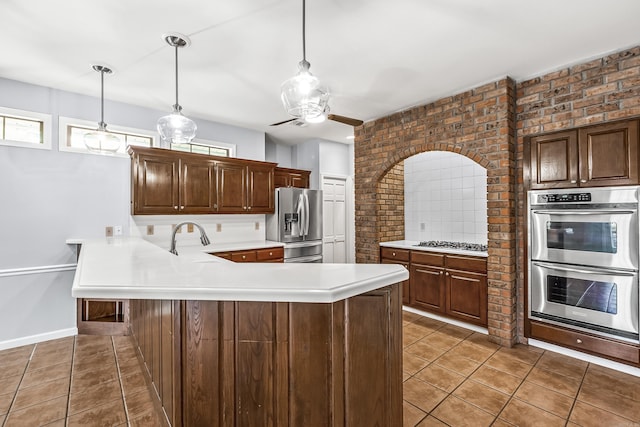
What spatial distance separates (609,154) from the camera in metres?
2.47

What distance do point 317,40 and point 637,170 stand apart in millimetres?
2671

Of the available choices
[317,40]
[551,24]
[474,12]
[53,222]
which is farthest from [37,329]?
[551,24]

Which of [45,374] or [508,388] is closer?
[508,388]

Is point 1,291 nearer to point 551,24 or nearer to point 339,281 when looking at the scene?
point 339,281

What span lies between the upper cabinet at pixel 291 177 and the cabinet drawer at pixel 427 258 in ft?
8.00

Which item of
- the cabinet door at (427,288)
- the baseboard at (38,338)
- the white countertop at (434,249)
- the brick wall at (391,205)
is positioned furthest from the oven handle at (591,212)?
the baseboard at (38,338)

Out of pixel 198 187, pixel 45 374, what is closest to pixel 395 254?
pixel 198 187

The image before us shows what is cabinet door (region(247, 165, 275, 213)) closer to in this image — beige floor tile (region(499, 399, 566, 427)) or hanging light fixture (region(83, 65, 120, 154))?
hanging light fixture (region(83, 65, 120, 154))

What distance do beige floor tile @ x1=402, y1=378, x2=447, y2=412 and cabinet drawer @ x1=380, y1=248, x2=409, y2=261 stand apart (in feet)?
5.70

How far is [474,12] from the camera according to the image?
2.03m

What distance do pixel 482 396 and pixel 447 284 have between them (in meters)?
1.44

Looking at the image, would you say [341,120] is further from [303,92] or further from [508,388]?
[508,388]

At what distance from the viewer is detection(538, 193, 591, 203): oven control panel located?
258cm

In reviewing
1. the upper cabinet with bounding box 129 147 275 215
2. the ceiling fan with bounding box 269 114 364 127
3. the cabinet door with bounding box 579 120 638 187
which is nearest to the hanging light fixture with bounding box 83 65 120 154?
the upper cabinet with bounding box 129 147 275 215
